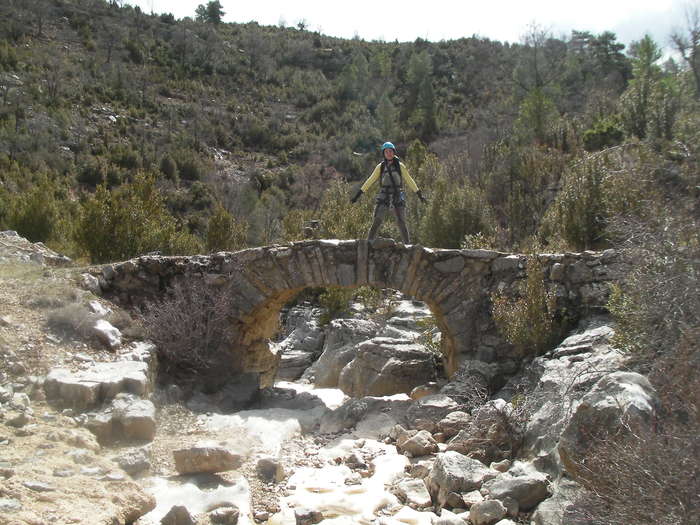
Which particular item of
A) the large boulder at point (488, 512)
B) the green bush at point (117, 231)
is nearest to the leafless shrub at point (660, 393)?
the large boulder at point (488, 512)

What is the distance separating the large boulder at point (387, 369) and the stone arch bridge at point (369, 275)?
2.63 feet

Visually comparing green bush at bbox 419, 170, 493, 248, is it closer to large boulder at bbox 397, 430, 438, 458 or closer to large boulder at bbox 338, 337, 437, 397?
large boulder at bbox 338, 337, 437, 397

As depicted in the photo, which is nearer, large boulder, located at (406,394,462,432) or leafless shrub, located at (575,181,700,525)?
leafless shrub, located at (575,181,700,525)

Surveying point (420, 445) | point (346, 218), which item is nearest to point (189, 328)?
point (420, 445)

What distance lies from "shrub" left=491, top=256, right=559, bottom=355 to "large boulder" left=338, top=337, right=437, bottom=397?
233 centimetres

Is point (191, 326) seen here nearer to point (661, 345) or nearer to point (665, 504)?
point (661, 345)

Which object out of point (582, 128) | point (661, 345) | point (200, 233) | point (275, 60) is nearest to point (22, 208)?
point (200, 233)

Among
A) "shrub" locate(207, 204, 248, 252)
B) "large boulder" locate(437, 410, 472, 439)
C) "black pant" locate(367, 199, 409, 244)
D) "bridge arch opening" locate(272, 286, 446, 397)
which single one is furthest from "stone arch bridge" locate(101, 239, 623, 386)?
"shrub" locate(207, 204, 248, 252)

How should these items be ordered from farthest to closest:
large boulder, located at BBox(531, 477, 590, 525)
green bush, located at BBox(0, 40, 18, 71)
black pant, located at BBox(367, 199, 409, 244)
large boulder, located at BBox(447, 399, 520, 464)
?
1. green bush, located at BBox(0, 40, 18, 71)
2. black pant, located at BBox(367, 199, 409, 244)
3. large boulder, located at BBox(447, 399, 520, 464)
4. large boulder, located at BBox(531, 477, 590, 525)

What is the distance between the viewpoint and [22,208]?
15.2 m

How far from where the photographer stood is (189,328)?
866 centimetres

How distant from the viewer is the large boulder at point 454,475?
17.9 ft

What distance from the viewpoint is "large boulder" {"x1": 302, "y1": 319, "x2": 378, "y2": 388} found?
12625 millimetres

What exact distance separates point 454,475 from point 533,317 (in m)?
3.27
